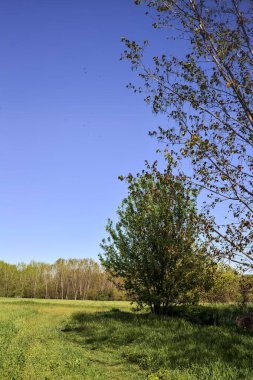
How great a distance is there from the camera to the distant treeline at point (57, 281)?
110188 millimetres

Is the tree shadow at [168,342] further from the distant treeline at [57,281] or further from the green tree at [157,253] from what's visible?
the distant treeline at [57,281]

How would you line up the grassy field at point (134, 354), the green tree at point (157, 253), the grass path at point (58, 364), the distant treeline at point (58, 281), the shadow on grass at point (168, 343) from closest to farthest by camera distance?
the grass path at point (58, 364), the grassy field at point (134, 354), the shadow on grass at point (168, 343), the green tree at point (157, 253), the distant treeline at point (58, 281)

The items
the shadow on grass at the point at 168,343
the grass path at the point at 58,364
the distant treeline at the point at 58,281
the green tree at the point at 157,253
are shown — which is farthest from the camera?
the distant treeline at the point at 58,281

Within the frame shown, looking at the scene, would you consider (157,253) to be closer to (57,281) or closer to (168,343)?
(168,343)

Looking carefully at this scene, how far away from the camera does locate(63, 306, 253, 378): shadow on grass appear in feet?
34.3

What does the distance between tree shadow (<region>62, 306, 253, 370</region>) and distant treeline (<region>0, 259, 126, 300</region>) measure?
302ft

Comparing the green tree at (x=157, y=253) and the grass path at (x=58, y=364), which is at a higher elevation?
the green tree at (x=157, y=253)

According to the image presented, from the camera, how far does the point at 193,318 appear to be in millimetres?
21500

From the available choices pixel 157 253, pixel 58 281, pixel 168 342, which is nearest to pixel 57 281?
pixel 58 281

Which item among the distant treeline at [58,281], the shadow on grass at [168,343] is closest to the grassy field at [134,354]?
the shadow on grass at [168,343]

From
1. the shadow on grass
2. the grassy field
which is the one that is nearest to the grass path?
the grassy field

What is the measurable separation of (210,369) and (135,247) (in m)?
12.1

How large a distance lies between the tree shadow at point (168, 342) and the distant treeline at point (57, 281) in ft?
302

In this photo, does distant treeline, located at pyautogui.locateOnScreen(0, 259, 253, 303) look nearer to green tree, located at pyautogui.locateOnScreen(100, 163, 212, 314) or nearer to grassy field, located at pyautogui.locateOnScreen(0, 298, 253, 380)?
green tree, located at pyautogui.locateOnScreen(100, 163, 212, 314)
